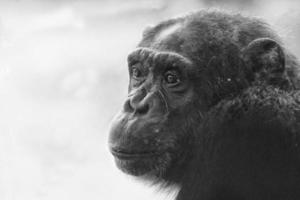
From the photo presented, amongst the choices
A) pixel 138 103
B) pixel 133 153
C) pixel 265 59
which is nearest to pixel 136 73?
pixel 138 103

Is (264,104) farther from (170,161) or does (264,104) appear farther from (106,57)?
(106,57)

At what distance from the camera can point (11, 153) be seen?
938cm

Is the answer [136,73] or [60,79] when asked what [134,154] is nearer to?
[136,73]

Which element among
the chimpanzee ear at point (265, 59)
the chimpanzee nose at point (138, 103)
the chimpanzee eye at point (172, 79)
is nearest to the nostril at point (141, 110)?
the chimpanzee nose at point (138, 103)

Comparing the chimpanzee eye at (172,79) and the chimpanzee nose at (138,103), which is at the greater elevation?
the chimpanzee eye at (172,79)

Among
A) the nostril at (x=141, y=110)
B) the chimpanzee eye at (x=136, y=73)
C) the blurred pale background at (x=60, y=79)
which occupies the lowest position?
the blurred pale background at (x=60, y=79)

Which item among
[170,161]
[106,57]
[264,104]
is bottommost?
[106,57]

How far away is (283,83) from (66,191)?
4.79m

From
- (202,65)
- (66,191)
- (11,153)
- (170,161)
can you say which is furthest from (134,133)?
(11,153)

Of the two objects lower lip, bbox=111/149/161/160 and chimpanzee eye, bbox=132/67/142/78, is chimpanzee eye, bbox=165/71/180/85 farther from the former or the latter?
lower lip, bbox=111/149/161/160

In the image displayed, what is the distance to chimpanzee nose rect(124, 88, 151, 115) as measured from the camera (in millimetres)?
3990

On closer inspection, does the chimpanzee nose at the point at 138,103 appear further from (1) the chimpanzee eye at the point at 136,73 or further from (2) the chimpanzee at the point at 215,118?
(1) the chimpanzee eye at the point at 136,73

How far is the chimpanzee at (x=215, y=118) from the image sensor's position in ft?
12.6

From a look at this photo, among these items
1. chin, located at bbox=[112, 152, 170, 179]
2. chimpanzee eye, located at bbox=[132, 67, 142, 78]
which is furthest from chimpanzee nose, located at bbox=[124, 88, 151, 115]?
chin, located at bbox=[112, 152, 170, 179]
